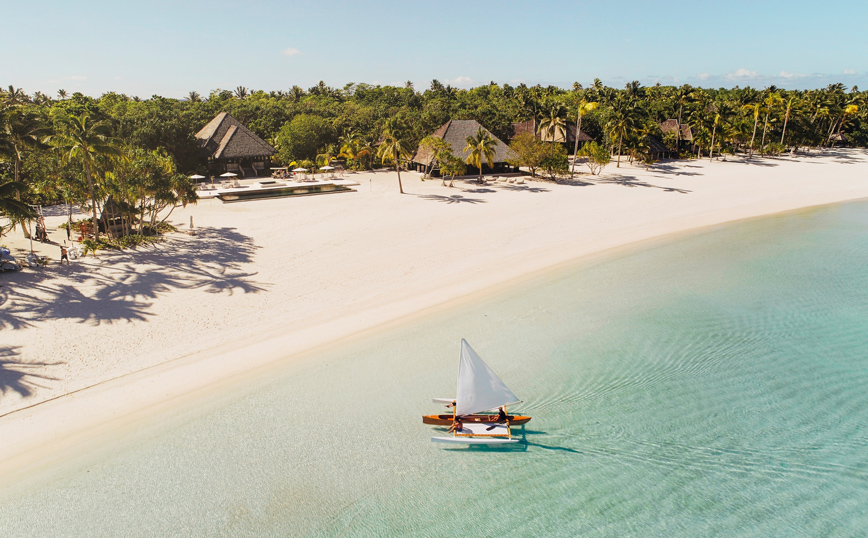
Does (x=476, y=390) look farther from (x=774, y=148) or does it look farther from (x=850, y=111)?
(x=850, y=111)

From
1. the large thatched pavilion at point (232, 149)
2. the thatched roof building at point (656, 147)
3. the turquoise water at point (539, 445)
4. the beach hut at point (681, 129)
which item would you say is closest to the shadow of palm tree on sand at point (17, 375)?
the turquoise water at point (539, 445)

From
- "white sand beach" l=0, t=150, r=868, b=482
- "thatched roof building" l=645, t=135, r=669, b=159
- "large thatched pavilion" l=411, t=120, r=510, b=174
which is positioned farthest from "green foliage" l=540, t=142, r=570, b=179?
"thatched roof building" l=645, t=135, r=669, b=159

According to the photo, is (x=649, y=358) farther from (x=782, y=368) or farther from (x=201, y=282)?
(x=201, y=282)

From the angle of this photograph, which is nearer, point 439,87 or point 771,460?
point 771,460

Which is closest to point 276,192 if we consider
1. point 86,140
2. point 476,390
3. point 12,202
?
point 86,140

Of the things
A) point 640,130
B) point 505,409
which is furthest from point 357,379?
point 640,130

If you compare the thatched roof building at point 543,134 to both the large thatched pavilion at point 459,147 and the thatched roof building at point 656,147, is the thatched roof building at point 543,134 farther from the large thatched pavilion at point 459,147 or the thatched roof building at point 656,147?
the large thatched pavilion at point 459,147

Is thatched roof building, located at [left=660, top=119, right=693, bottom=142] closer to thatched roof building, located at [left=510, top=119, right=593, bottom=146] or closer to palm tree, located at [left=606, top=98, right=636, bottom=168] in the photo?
thatched roof building, located at [left=510, top=119, right=593, bottom=146]
